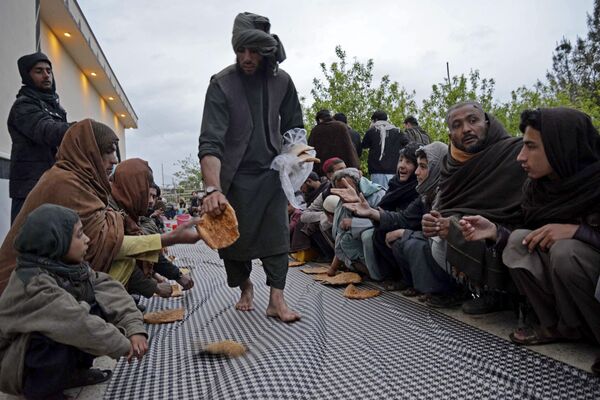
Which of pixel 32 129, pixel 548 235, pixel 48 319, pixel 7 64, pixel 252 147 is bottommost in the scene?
pixel 48 319

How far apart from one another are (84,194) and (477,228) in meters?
1.77

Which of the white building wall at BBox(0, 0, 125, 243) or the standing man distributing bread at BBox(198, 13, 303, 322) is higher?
the white building wall at BBox(0, 0, 125, 243)

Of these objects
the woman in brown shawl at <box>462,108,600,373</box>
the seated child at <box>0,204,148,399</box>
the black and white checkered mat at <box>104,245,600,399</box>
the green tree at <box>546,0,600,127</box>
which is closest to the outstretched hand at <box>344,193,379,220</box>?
the black and white checkered mat at <box>104,245,600,399</box>

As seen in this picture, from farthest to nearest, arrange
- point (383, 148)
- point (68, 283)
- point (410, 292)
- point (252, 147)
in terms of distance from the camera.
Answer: point (383, 148), point (410, 292), point (252, 147), point (68, 283)

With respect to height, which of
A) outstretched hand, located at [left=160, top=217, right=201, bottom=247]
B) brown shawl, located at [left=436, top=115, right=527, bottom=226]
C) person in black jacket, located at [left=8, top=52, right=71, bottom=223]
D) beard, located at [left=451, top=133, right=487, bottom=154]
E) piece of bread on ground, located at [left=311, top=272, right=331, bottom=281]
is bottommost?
piece of bread on ground, located at [left=311, top=272, right=331, bottom=281]

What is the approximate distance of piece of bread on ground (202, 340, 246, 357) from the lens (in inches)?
73.6

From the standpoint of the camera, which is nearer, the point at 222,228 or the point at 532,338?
the point at 532,338

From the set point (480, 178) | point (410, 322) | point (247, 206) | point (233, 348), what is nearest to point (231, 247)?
point (247, 206)

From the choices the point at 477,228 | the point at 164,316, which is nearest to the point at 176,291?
the point at 164,316

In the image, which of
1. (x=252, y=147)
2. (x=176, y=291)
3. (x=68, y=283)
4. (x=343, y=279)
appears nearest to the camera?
(x=68, y=283)

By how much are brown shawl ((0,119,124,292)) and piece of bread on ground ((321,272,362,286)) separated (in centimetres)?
178

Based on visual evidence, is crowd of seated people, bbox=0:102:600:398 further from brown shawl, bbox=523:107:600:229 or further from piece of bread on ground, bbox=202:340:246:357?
piece of bread on ground, bbox=202:340:246:357

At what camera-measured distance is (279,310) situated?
2504 mm

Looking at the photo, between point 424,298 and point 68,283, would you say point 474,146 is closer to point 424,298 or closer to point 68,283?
point 424,298
